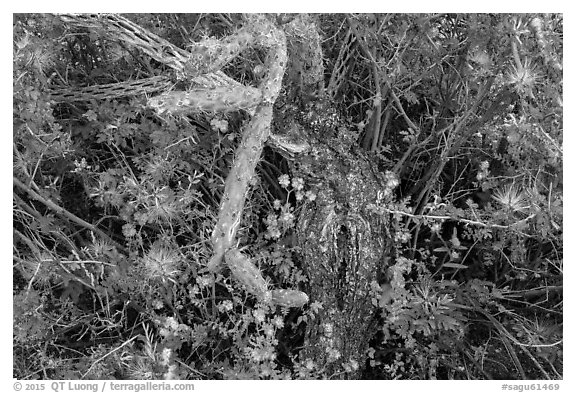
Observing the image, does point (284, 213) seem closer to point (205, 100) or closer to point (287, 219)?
point (287, 219)

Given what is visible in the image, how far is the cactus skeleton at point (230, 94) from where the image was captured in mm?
1429

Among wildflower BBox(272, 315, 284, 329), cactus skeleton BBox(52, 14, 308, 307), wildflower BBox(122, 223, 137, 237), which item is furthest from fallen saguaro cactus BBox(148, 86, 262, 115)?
wildflower BBox(272, 315, 284, 329)

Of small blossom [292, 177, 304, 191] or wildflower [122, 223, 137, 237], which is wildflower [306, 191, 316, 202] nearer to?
small blossom [292, 177, 304, 191]

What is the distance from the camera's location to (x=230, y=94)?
1.50 m

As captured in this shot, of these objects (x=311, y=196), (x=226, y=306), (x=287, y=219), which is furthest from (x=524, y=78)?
(x=226, y=306)

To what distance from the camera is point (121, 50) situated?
2.11 m

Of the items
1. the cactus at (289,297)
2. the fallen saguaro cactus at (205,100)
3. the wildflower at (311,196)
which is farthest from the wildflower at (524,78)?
the cactus at (289,297)

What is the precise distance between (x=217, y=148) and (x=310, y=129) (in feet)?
1.57

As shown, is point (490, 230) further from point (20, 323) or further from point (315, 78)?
point (20, 323)

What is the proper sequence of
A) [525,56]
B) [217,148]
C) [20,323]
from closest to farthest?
[525,56], [20,323], [217,148]

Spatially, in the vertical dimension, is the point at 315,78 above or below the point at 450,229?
above

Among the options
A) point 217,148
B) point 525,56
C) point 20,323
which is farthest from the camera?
point 217,148

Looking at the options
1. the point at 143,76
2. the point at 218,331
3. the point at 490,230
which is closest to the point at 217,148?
the point at 143,76

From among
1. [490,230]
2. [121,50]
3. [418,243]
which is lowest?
[418,243]
